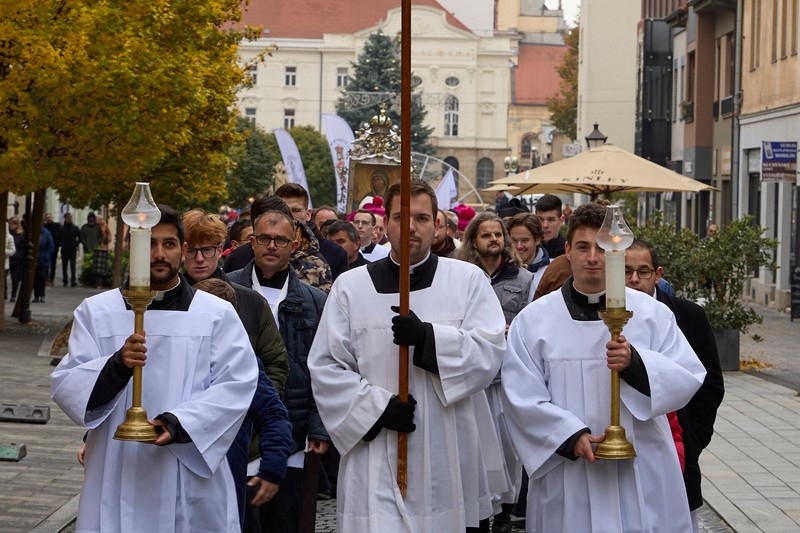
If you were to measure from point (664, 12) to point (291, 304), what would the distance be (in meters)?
51.3

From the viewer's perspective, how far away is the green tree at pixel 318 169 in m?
87.4

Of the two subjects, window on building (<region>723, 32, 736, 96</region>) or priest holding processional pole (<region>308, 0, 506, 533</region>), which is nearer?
priest holding processional pole (<region>308, 0, 506, 533</region>)

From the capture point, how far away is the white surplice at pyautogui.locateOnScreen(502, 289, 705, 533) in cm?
538

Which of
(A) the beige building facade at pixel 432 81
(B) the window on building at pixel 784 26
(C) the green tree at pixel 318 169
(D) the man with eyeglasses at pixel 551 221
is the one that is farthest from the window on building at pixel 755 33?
(A) the beige building facade at pixel 432 81

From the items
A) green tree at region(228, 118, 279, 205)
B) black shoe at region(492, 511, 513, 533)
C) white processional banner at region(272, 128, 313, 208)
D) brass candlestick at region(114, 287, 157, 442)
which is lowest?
black shoe at region(492, 511, 513, 533)

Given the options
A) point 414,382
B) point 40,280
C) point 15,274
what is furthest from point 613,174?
point 15,274

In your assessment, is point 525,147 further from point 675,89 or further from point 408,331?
point 408,331

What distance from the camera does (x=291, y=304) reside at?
7.28 m

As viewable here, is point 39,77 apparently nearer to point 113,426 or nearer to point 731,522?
point 731,522

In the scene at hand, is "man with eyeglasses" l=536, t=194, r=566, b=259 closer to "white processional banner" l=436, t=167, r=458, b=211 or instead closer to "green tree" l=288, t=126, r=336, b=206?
"white processional banner" l=436, t=167, r=458, b=211

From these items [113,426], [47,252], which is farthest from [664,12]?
[113,426]

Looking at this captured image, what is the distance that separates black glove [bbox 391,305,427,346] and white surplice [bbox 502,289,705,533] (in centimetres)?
35

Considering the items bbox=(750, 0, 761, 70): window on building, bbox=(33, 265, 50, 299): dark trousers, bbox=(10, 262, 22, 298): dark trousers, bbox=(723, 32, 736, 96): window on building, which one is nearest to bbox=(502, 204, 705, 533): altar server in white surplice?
bbox=(33, 265, 50, 299): dark trousers

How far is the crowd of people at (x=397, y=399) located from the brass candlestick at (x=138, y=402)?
5cm
